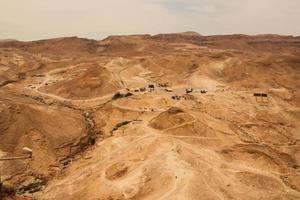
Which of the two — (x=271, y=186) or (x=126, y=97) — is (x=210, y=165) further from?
(x=126, y=97)

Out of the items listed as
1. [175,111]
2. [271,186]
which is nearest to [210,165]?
[271,186]

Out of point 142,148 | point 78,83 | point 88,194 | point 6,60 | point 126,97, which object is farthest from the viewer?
point 6,60

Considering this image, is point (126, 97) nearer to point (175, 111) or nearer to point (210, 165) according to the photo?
point (175, 111)

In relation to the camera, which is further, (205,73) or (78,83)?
(205,73)

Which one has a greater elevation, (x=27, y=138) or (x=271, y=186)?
(x=27, y=138)

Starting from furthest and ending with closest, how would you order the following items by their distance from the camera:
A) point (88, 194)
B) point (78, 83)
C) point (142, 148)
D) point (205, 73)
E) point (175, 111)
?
1. point (205, 73)
2. point (78, 83)
3. point (175, 111)
4. point (142, 148)
5. point (88, 194)

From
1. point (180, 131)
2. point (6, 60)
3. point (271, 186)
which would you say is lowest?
point (271, 186)
